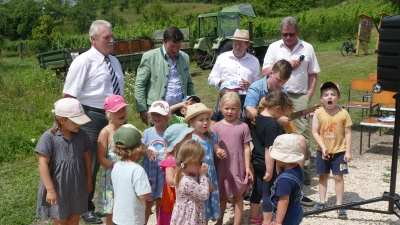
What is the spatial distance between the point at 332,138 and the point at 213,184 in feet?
4.76

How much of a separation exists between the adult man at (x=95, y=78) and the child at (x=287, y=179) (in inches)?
65.1

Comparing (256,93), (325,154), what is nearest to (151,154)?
(256,93)

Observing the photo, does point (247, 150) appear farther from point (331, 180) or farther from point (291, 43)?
point (331, 180)

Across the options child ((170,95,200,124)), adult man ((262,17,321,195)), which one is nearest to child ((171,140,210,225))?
child ((170,95,200,124))

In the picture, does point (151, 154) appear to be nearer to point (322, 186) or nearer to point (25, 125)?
point (322, 186)

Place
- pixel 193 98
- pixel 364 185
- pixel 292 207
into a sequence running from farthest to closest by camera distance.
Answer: pixel 364 185, pixel 193 98, pixel 292 207

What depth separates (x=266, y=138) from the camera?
12.0 ft

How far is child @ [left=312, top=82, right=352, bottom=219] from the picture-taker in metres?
4.31

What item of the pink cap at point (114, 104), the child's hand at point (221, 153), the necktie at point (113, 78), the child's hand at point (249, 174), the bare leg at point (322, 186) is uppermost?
the necktie at point (113, 78)

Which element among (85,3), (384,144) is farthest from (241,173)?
(85,3)

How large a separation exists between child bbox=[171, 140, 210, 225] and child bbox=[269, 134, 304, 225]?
0.49m

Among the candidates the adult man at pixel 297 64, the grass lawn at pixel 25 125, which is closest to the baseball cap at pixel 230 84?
the adult man at pixel 297 64

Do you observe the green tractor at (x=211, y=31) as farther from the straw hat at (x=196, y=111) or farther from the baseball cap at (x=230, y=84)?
the straw hat at (x=196, y=111)

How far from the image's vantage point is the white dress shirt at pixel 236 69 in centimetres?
469
